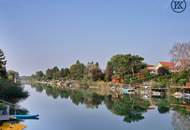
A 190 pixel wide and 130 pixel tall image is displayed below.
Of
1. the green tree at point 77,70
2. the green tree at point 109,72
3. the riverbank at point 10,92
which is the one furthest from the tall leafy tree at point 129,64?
the riverbank at point 10,92

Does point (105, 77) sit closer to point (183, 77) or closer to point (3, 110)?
point (183, 77)

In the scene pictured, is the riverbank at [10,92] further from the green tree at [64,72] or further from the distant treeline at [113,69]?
the green tree at [64,72]

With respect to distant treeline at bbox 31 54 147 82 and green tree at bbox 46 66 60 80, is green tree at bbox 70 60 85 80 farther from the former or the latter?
green tree at bbox 46 66 60 80

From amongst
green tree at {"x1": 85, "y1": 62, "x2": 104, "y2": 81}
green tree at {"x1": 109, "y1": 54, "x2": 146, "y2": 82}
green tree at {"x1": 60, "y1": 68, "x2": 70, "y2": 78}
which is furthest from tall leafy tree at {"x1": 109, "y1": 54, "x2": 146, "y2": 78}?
green tree at {"x1": 60, "y1": 68, "x2": 70, "y2": 78}

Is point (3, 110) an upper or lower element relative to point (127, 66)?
lower

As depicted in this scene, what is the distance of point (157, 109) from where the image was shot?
5141 centimetres

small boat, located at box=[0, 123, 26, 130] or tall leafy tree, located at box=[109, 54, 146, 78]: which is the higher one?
tall leafy tree, located at box=[109, 54, 146, 78]

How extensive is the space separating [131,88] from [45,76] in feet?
380

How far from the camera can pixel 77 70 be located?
13988 cm

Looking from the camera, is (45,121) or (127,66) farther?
(127,66)

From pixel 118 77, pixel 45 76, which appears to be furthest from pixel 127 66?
pixel 45 76

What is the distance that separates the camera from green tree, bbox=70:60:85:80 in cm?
13779

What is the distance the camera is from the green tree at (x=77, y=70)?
138 metres

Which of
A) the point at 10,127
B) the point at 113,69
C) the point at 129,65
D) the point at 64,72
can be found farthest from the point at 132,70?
the point at 10,127
